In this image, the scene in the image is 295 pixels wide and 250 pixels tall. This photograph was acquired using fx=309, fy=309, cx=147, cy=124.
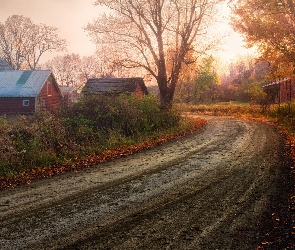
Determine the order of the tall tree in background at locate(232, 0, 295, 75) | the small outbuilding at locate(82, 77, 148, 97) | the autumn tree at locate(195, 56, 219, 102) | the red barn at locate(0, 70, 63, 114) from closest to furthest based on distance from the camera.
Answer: the tall tree in background at locate(232, 0, 295, 75) < the small outbuilding at locate(82, 77, 148, 97) < the red barn at locate(0, 70, 63, 114) < the autumn tree at locate(195, 56, 219, 102)

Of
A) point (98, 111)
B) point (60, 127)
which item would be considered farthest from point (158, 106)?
point (60, 127)

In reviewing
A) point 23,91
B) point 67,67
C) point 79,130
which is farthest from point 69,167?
point 67,67

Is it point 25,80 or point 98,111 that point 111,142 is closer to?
point 98,111

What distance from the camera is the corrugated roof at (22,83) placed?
119ft

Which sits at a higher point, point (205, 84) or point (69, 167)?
point (205, 84)

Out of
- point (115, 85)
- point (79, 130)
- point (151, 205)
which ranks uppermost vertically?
point (115, 85)

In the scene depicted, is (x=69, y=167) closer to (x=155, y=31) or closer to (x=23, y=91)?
(x=155, y=31)

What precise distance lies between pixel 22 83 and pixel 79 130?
90.1 ft

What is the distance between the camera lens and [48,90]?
3959 centimetres

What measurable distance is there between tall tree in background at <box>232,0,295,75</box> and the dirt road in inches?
303

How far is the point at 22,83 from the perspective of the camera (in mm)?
37375

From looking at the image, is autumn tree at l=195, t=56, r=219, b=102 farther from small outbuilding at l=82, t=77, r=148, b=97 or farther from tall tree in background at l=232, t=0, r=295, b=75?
tall tree in background at l=232, t=0, r=295, b=75

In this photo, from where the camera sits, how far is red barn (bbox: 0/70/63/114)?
3628cm

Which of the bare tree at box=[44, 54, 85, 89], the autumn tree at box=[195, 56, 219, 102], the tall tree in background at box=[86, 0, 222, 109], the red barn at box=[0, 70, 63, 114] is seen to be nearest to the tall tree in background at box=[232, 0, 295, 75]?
the tall tree in background at box=[86, 0, 222, 109]
